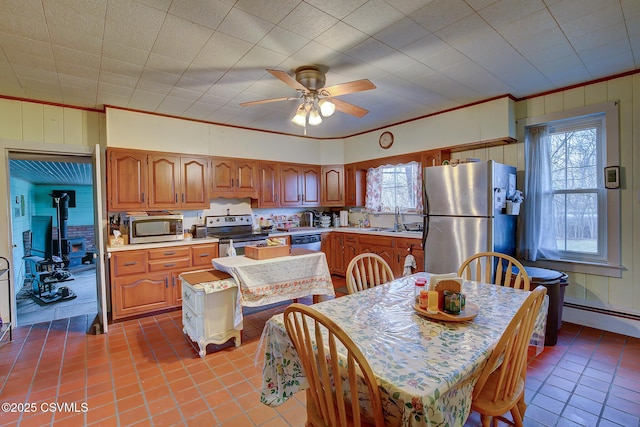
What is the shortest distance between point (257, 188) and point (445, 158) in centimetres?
274

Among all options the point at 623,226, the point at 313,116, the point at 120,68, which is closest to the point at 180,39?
the point at 120,68

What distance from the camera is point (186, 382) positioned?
7.33 ft

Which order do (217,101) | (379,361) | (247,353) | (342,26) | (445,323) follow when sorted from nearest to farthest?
(379,361) < (445,323) < (342,26) < (247,353) < (217,101)

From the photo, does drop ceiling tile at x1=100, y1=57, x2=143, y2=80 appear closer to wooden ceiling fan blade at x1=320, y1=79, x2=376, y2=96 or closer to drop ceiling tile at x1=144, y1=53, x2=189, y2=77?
drop ceiling tile at x1=144, y1=53, x2=189, y2=77

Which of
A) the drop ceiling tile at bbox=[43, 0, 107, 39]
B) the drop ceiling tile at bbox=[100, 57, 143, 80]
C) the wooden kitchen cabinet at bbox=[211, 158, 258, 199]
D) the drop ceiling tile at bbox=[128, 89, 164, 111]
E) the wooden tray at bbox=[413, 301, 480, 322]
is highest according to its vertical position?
the drop ceiling tile at bbox=[128, 89, 164, 111]

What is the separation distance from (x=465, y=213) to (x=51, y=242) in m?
9.21

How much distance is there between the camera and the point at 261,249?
2824mm


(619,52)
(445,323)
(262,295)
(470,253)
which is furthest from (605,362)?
(262,295)

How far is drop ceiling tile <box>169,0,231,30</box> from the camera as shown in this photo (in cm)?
180

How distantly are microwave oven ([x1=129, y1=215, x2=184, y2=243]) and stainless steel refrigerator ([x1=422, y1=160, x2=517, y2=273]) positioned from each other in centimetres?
303

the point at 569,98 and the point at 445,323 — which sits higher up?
the point at 569,98

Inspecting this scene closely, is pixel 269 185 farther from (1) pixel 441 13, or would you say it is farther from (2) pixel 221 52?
(1) pixel 441 13

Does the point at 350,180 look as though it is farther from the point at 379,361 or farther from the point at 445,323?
the point at 379,361

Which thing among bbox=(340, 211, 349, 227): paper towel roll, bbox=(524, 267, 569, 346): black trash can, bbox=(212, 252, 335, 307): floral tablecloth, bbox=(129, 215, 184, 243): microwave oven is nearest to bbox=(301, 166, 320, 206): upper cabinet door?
bbox=(340, 211, 349, 227): paper towel roll
